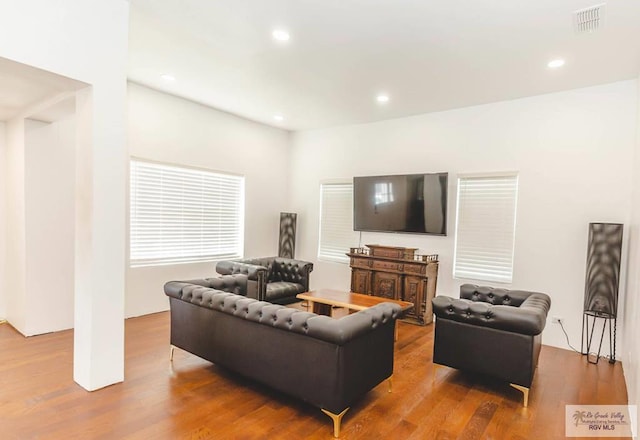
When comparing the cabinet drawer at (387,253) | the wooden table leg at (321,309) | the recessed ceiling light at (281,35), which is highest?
the recessed ceiling light at (281,35)

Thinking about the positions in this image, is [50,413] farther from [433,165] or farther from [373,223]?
[433,165]

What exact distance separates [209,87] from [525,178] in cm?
432

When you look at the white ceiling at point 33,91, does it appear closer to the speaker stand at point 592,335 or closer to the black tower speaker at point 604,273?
the black tower speaker at point 604,273

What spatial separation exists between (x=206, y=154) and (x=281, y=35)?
9.48ft

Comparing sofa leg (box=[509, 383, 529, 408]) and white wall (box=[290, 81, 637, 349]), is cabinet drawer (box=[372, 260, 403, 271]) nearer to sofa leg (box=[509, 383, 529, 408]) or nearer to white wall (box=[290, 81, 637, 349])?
white wall (box=[290, 81, 637, 349])

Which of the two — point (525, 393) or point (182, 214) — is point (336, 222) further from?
point (525, 393)

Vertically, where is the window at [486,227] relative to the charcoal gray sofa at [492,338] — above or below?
above

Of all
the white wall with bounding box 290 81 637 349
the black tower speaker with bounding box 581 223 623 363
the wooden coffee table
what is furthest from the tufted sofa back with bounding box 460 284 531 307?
the white wall with bounding box 290 81 637 349

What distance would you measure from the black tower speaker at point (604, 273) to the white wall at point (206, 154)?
488 cm

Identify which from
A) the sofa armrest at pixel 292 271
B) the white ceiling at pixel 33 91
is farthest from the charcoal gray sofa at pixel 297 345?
the sofa armrest at pixel 292 271

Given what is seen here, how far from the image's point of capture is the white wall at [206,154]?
481 centimetres

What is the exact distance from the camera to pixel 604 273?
12.4 feet

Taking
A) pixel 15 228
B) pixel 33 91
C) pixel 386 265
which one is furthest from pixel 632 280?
pixel 15 228

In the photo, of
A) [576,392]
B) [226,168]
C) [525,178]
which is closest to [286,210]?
[226,168]
